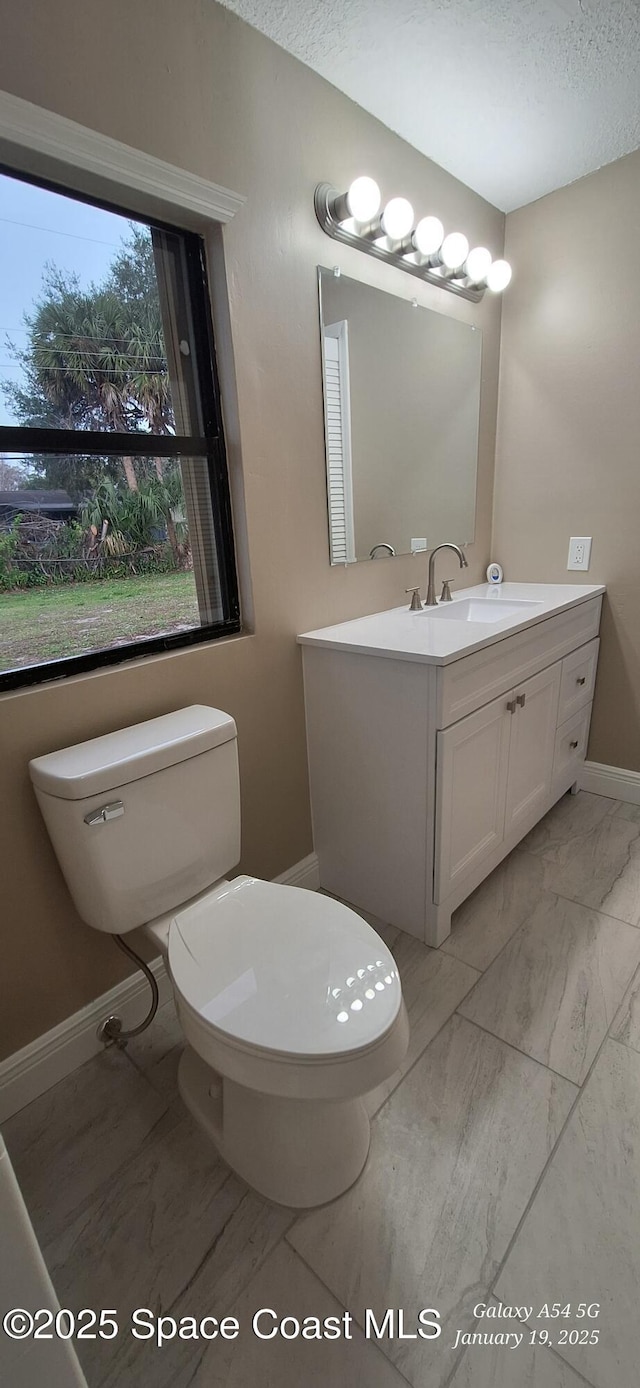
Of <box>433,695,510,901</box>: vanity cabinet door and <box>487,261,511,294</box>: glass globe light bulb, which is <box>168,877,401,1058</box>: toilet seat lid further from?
<box>487,261,511,294</box>: glass globe light bulb

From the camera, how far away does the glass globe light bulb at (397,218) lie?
4.91ft

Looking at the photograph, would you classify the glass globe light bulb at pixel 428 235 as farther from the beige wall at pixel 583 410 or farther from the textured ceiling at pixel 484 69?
the beige wall at pixel 583 410

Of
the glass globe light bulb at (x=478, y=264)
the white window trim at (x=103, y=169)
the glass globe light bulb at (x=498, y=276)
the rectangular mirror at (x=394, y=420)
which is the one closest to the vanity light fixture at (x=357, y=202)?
the rectangular mirror at (x=394, y=420)

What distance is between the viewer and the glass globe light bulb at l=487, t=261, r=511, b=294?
1908 mm

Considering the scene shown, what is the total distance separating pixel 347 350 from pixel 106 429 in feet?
2.53

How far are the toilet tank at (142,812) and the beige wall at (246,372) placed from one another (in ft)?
0.36

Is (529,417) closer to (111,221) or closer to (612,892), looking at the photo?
(111,221)

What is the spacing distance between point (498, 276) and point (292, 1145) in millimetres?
2501

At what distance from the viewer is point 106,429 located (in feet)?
3.85

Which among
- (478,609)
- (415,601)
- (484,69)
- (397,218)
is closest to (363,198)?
(397,218)

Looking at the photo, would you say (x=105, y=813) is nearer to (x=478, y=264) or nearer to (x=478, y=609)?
(x=478, y=609)

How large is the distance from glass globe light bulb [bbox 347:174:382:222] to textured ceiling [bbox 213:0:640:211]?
228 millimetres

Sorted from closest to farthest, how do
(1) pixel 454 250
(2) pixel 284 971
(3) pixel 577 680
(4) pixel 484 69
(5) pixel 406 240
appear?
(2) pixel 284 971, (4) pixel 484 69, (5) pixel 406 240, (1) pixel 454 250, (3) pixel 577 680

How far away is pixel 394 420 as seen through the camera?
5.84 feet
